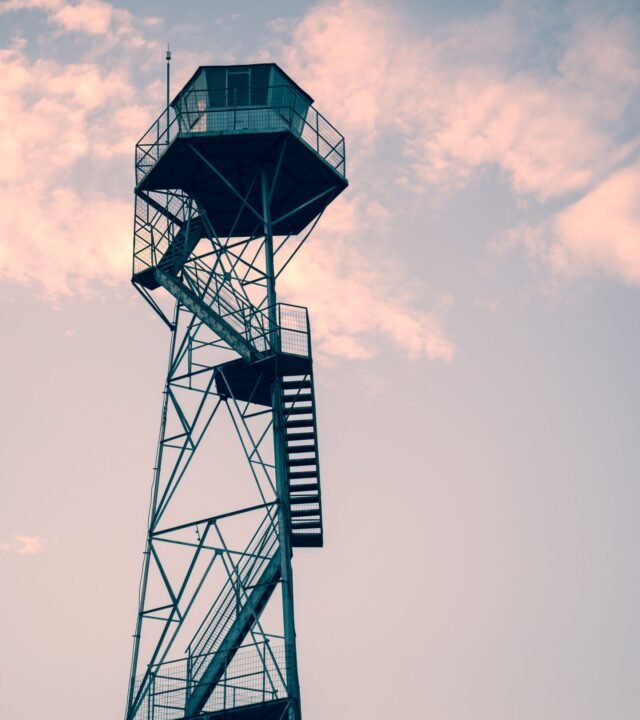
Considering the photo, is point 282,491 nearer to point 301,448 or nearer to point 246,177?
point 301,448

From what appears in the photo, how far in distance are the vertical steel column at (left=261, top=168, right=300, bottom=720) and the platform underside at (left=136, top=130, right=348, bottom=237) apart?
1250 mm

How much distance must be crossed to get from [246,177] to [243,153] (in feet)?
4.01

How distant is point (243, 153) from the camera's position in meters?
41.1

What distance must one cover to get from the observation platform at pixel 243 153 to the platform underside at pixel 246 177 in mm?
34

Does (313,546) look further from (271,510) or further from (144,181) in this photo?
(144,181)

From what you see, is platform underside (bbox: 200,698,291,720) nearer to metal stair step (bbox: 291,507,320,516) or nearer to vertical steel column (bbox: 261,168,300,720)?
vertical steel column (bbox: 261,168,300,720)

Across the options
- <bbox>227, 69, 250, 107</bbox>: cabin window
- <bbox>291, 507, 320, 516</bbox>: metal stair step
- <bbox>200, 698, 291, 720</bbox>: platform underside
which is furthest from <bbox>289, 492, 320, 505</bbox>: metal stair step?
<bbox>227, 69, 250, 107</bbox>: cabin window

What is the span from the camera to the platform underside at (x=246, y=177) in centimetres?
4056

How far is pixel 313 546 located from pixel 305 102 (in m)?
16.1

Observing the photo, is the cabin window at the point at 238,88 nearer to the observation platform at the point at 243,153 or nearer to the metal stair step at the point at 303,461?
the observation platform at the point at 243,153

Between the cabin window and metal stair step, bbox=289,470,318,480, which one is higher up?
the cabin window

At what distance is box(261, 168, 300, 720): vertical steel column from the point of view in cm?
3362

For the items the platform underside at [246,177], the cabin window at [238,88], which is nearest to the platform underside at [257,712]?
the platform underside at [246,177]

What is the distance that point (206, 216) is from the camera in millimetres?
42781
